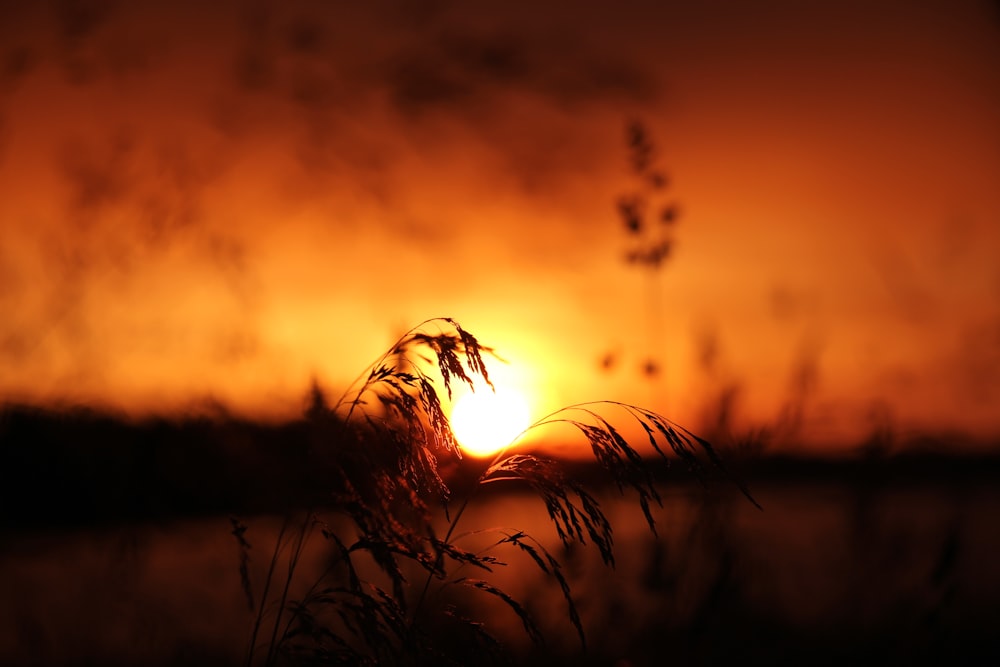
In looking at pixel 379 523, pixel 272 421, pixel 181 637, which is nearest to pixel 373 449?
pixel 379 523

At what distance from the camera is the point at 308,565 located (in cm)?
435

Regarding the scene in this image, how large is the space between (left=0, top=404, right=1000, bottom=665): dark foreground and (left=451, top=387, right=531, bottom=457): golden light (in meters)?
0.81

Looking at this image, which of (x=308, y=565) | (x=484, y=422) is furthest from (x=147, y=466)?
(x=484, y=422)

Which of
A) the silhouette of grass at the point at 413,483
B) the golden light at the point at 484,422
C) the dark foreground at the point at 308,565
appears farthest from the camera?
the dark foreground at the point at 308,565

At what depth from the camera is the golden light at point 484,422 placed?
2.48m

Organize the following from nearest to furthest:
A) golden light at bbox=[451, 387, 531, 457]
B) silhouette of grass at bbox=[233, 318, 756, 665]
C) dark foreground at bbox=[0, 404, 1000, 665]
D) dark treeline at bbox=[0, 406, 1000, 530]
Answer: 1. silhouette of grass at bbox=[233, 318, 756, 665]
2. golden light at bbox=[451, 387, 531, 457]
3. dark foreground at bbox=[0, 404, 1000, 665]
4. dark treeline at bbox=[0, 406, 1000, 530]

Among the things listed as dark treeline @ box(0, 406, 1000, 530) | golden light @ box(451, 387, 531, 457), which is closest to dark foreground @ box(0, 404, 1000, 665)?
dark treeline @ box(0, 406, 1000, 530)

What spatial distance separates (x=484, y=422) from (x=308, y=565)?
214 centimetres

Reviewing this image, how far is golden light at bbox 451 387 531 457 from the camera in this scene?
248cm

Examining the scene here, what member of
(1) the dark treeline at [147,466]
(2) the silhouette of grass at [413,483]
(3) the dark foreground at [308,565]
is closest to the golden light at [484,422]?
(2) the silhouette of grass at [413,483]

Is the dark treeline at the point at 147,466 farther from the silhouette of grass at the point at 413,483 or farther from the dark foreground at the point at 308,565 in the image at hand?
the silhouette of grass at the point at 413,483

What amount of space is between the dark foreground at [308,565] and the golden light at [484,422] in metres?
0.81

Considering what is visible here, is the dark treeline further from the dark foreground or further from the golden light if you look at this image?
the golden light

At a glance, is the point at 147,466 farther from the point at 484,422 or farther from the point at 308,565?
the point at 484,422
